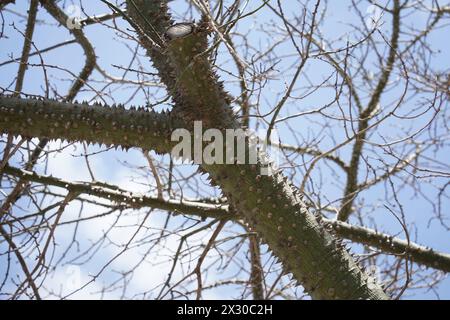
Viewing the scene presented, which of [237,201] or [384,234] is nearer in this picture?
[237,201]

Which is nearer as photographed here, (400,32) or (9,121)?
(9,121)

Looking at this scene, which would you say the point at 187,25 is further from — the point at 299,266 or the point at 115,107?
the point at 299,266

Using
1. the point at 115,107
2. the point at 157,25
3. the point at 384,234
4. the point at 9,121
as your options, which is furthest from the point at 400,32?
the point at 9,121

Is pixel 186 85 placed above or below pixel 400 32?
below

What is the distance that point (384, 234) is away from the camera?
3.90 meters

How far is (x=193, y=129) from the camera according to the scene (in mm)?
2834
